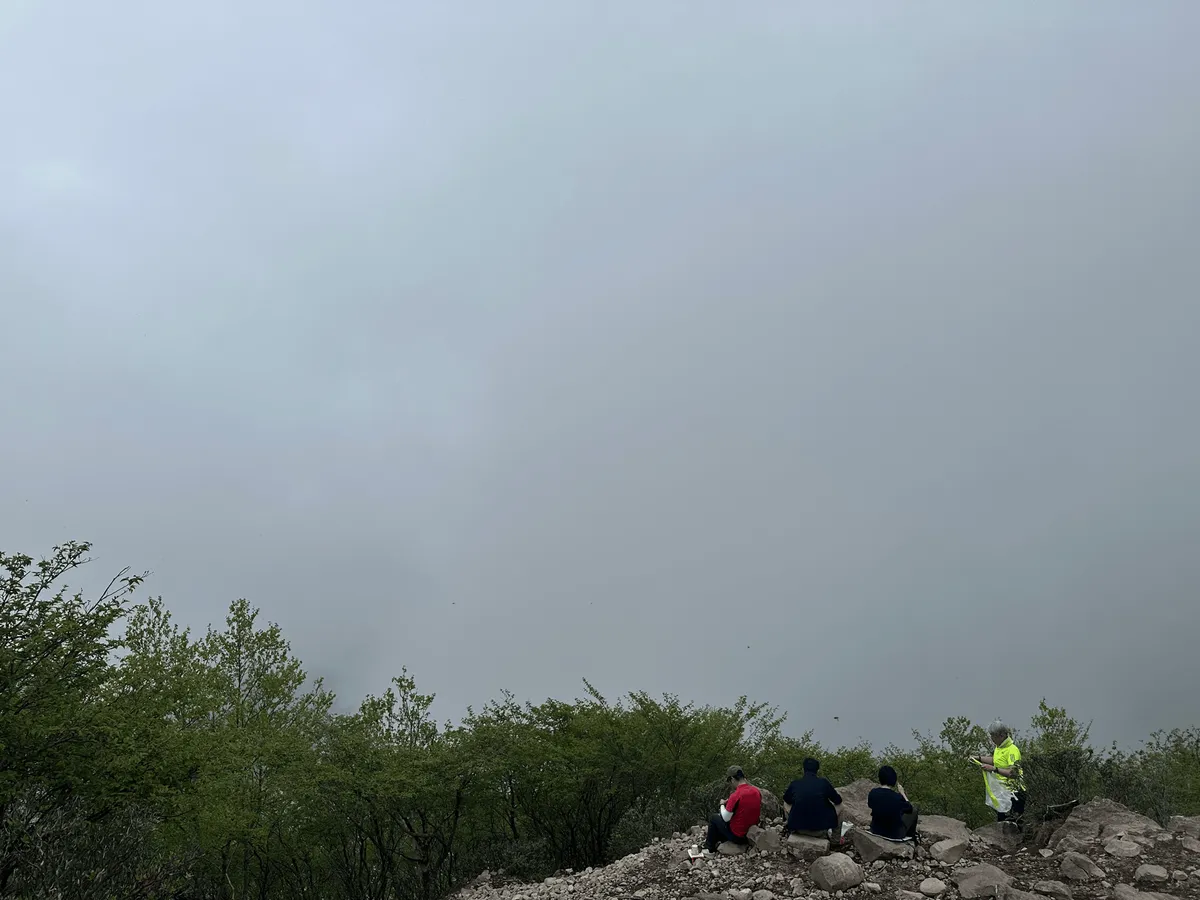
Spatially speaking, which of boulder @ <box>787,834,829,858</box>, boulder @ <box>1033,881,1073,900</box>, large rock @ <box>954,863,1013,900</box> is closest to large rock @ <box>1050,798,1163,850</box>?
boulder @ <box>1033,881,1073,900</box>

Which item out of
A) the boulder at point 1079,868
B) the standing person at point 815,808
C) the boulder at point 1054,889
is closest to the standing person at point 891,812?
the standing person at point 815,808

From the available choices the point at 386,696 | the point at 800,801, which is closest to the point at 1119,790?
the point at 800,801

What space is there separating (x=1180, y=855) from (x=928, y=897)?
4.54 meters

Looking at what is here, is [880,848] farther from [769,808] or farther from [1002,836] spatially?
[769,808]

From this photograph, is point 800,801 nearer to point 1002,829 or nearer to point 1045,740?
point 1002,829

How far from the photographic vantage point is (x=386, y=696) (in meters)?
29.1

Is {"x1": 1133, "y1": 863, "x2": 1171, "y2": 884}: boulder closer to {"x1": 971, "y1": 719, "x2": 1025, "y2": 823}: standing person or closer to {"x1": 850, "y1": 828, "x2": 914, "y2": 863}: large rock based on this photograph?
{"x1": 971, "y1": 719, "x2": 1025, "y2": 823}: standing person

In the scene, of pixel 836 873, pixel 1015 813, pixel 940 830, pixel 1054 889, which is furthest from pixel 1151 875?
pixel 836 873

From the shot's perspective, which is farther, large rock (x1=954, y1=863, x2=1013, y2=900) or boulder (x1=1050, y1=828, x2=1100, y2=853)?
boulder (x1=1050, y1=828, x2=1100, y2=853)

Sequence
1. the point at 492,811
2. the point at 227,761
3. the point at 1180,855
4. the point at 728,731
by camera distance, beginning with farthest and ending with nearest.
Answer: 1. the point at 728,731
2. the point at 492,811
3. the point at 227,761
4. the point at 1180,855

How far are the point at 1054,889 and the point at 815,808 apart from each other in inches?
139

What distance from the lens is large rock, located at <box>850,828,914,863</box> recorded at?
12438mm

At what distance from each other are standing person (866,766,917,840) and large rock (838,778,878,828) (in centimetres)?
121

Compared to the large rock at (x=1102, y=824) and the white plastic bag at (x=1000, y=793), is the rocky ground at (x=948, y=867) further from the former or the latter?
the white plastic bag at (x=1000, y=793)
